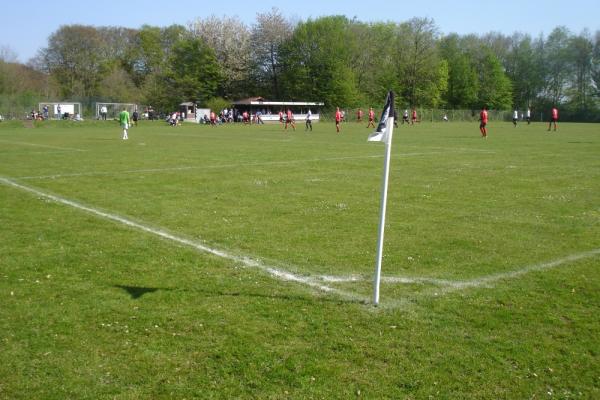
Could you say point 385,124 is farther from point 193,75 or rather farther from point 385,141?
point 193,75

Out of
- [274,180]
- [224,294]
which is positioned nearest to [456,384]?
[224,294]

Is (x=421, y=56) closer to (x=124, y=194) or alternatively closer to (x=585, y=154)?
(x=585, y=154)

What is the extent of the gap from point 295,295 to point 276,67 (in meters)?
89.5

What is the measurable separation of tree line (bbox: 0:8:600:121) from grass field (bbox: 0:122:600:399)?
67.3 meters

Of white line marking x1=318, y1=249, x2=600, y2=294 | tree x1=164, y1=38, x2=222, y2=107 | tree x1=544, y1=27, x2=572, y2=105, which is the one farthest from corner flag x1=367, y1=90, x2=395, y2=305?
tree x1=544, y1=27, x2=572, y2=105

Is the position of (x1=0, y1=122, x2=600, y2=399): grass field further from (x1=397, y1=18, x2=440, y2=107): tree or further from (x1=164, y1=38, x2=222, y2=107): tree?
(x1=397, y1=18, x2=440, y2=107): tree

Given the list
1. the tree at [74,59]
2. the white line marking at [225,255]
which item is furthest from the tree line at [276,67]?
the white line marking at [225,255]

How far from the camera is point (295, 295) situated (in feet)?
19.2

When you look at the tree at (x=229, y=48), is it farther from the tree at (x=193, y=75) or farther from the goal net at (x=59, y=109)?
the goal net at (x=59, y=109)

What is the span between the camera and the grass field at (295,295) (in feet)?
13.6

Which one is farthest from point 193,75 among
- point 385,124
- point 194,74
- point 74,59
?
point 385,124

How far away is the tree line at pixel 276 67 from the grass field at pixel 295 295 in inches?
2650

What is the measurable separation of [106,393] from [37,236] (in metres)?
5.05

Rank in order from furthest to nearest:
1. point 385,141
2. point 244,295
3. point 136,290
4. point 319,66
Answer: point 319,66
point 136,290
point 244,295
point 385,141
